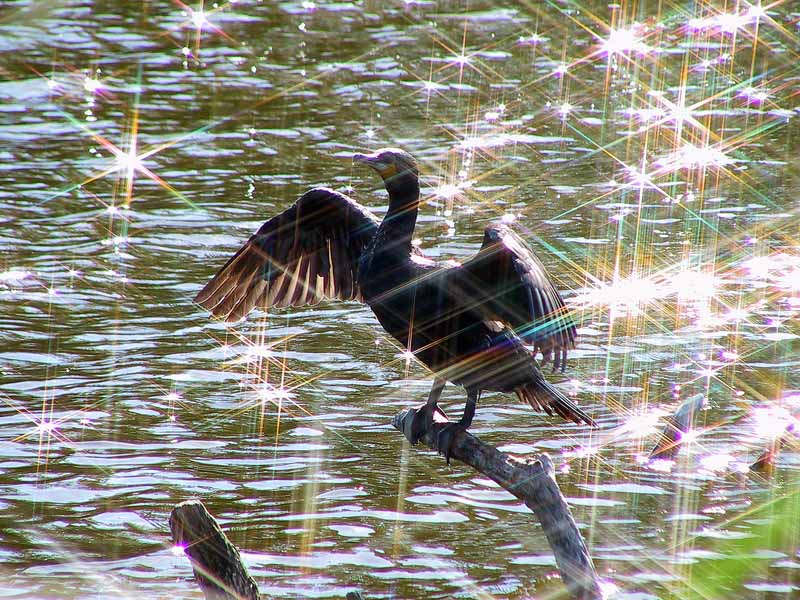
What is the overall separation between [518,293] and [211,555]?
1.75 m

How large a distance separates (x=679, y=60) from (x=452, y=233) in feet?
19.6

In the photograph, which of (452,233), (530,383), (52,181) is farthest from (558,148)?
(530,383)

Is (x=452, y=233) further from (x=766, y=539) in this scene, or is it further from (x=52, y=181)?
(x=766, y=539)

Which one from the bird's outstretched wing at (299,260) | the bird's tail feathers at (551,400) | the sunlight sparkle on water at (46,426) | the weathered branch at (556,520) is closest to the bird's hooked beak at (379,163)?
the bird's outstretched wing at (299,260)

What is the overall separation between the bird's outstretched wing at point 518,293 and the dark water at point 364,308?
→ 6.17ft

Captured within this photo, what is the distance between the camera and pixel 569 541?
493cm

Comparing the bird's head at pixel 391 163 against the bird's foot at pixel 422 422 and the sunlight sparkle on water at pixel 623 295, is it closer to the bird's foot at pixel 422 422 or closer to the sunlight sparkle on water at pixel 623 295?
the bird's foot at pixel 422 422

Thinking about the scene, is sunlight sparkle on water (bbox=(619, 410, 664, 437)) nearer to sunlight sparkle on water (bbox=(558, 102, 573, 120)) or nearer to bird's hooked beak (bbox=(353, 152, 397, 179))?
bird's hooked beak (bbox=(353, 152, 397, 179))

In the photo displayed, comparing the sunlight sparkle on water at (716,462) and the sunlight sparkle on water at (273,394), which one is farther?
the sunlight sparkle on water at (273,394)

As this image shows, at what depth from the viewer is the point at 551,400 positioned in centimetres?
550

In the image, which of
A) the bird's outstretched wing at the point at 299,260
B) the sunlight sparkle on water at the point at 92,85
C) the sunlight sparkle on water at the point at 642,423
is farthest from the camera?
the sunlight sparkle on water at the point at 92,85

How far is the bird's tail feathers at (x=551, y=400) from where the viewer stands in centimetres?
545

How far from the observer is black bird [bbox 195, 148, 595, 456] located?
521 cm

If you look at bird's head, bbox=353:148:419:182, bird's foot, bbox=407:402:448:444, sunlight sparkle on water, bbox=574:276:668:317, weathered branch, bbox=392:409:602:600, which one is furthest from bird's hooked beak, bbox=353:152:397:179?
sunlight sparkle on water, bbox=574:276:668:317
